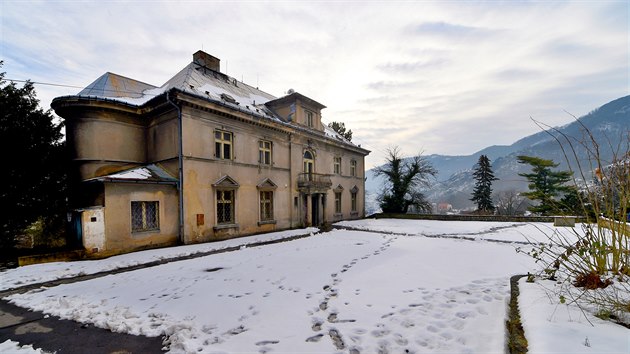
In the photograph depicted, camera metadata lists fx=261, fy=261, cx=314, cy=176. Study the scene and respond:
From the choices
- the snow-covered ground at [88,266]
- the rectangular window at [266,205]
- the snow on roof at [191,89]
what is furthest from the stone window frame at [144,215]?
the rectangular window at [266,205]

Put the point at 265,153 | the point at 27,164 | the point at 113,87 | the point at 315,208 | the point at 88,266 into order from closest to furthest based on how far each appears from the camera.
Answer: the point at 88,266, the point at 27,164, the point at 113,87, the point at 265,153, the point at 315,208

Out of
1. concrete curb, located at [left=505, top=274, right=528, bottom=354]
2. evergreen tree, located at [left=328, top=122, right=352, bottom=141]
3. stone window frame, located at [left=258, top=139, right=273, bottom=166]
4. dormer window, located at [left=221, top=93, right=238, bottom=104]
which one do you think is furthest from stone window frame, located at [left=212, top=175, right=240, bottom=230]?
evergreen tree, located at [left=328, top=122, right=352, bottom=141]

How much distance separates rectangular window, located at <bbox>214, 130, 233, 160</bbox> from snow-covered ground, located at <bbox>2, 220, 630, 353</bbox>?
6.97 m

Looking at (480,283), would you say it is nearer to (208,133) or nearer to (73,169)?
(208,133)

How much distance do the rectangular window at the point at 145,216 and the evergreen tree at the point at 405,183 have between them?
2454 centimetres

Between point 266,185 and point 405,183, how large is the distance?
1914 centimetres

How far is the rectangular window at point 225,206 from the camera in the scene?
593 inches

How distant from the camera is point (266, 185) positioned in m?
17.5

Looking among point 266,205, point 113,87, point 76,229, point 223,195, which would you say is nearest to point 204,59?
point 113,87

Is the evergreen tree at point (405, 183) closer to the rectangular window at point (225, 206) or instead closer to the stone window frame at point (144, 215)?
the rectangular window at point (225, 206)

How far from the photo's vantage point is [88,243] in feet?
34.8

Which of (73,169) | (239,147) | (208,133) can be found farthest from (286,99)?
(73,169)

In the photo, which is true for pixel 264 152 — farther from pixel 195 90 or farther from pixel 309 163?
pixel 195 90

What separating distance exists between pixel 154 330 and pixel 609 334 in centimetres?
675
